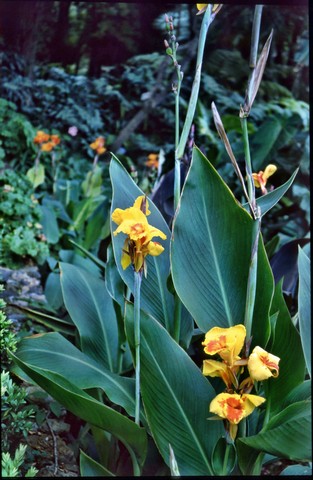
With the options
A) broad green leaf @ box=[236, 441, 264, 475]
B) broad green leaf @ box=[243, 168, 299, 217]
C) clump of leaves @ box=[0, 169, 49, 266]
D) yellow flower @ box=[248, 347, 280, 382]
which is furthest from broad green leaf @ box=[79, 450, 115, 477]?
clump of leaves @ box=[0, 169, 49, 266]

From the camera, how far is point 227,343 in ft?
2.99

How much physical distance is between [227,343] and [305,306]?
0.59ft

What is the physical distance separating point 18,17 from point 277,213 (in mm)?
1562

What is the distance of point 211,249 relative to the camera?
1083 millimetres

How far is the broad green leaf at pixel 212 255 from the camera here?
3.49ft

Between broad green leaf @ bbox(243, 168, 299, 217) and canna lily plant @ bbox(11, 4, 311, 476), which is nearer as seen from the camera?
canna lily plant @ bbox(11, 4, 311, 476)

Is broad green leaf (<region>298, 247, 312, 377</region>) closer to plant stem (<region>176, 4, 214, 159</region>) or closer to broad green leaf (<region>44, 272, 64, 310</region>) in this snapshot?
plant stem (<region>176, 4, 214, 159</region>)

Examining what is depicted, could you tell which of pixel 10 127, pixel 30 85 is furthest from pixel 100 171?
pixel 30 85

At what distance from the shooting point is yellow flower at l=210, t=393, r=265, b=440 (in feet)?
2.96

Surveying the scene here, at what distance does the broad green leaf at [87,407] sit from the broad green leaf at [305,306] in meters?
0.32

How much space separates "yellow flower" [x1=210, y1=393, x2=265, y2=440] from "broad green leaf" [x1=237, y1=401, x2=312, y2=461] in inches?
2.0

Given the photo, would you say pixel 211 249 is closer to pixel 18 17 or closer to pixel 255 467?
pixel 255 467

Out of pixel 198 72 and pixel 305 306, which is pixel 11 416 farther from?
pixel 198 72

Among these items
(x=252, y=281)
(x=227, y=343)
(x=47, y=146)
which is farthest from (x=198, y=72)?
(x=47, y=146)
